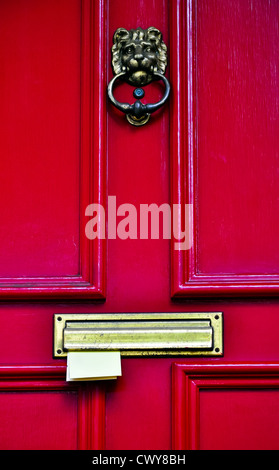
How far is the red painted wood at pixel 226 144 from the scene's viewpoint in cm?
85

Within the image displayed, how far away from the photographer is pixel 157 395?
85 cm

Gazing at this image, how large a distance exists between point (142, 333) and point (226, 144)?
35 centimetres

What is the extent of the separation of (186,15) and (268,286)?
1.60 feet

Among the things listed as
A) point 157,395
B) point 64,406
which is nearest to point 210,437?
point 157,395

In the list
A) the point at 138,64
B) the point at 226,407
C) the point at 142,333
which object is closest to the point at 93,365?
the point at 142,333

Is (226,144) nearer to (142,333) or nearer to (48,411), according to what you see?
(142,333)

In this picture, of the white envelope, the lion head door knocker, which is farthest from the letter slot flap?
the lion head door knocker

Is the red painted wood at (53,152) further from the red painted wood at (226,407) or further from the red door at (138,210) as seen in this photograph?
the red painted wood at (226,407)

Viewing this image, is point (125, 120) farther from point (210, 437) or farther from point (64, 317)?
point (210, 437)

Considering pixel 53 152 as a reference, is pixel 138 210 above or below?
below

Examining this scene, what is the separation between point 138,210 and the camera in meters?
0.87

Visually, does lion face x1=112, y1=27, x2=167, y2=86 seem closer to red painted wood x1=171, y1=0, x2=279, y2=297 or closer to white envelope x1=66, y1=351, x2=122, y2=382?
red painted wood x1=171, y1=0, x2=279, y2=297

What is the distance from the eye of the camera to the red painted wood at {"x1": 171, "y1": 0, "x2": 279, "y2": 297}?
854 mm

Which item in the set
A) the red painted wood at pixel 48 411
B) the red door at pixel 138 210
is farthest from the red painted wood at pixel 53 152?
the red painted wood at pixel 48 411
